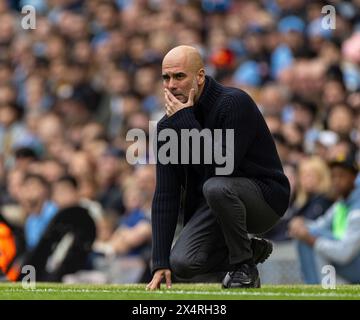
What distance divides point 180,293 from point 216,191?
684 millimetres

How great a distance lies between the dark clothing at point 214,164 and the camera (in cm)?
827

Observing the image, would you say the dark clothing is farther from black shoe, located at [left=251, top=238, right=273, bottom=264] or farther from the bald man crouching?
black shoe, located at [left=251, top=238, right=273, bottom=264]

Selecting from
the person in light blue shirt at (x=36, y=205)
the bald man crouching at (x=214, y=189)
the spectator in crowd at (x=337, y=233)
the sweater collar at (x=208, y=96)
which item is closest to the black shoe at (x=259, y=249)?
the bald man crouching at (x=214, y=189)

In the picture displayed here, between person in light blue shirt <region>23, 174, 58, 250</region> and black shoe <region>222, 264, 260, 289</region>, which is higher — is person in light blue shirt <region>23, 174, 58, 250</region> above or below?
above

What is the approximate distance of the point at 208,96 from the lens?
8438 mm

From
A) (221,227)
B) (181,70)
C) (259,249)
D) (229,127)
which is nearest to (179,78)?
(181,70)

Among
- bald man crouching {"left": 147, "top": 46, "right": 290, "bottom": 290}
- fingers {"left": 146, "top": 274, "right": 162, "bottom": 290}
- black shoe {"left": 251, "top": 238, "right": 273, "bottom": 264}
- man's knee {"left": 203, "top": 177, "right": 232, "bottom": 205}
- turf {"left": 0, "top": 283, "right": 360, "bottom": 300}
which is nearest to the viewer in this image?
turf {"left": 0, "top": 283, "right": 360, "bottom": 300}

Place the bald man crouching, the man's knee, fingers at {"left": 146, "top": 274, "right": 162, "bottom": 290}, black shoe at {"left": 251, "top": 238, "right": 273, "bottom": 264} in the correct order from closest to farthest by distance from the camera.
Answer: the man's knee → the bald man crouching → fingers at {"left": 146, "top": 274, "right": 162, "bottom": 290} → black shoe at {"left": 251, "top": 238, "right": 273, "bottom": 264}

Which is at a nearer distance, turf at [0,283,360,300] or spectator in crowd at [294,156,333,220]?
turf at [0,283,360,300]

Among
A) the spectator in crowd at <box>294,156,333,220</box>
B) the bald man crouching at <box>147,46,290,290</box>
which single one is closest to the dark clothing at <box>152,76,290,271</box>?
the bald man crouching at <box>147,46,290,290</box>

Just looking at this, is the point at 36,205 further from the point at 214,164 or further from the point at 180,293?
the point at 180,293

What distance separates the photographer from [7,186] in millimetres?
16000

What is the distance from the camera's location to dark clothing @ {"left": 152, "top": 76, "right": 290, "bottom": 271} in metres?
8.27

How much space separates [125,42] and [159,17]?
610 millimetres
